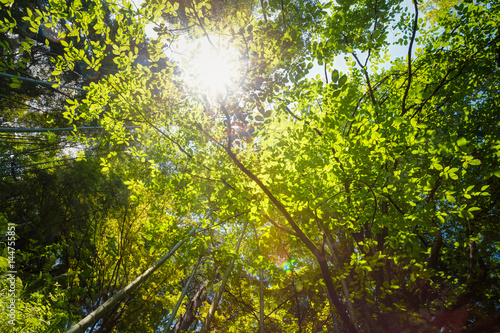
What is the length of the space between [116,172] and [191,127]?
798 centimetres

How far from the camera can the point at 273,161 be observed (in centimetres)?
318

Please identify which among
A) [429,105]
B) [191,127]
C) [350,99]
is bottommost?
[350,99]

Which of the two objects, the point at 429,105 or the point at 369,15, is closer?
the point at 369,15

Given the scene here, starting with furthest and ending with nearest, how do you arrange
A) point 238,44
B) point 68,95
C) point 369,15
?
point 68,95, point 369,15, point 238,44

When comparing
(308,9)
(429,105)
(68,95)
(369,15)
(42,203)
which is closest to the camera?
(308,9)

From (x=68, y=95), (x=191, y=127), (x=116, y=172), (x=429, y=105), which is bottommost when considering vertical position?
(x=191, y=127)

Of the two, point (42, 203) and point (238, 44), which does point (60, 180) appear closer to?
point (42, 203)

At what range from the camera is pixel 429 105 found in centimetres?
442

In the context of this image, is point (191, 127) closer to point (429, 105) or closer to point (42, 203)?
point (429, 105)

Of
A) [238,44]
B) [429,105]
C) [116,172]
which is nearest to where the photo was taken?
[238,44]

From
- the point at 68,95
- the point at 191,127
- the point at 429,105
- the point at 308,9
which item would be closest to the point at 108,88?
the point at 191,127

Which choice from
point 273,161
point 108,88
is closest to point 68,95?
point 108,88

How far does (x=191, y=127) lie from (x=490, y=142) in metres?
5.76

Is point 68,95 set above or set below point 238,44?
above
